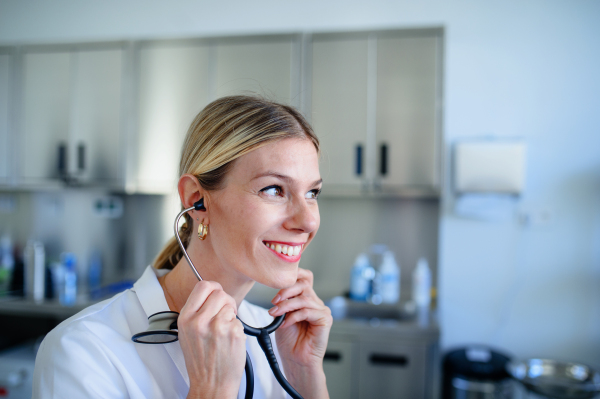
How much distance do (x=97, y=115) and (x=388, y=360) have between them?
7.18 feet

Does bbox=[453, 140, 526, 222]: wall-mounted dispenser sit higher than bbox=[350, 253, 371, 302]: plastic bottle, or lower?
higher

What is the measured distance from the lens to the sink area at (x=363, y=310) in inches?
92.7

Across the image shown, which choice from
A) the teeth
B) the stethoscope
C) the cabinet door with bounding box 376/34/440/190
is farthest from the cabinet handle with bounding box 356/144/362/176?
the stethoscope

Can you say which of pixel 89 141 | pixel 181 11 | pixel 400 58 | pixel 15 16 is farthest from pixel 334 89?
pixel 15 16

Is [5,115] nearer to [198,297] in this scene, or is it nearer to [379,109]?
[379,109]

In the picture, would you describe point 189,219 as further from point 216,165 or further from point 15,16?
point 15,16

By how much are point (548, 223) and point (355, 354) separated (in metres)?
1.41

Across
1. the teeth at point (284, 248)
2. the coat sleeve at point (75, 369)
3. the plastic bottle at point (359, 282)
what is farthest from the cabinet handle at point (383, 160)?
the coat sleeve at point (75, 369)

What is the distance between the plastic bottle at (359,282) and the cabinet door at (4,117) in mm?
2273

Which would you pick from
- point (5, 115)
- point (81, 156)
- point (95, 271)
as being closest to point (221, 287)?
point (81, 156)

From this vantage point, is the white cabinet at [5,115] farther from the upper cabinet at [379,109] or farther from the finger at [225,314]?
the finger at [225,314]

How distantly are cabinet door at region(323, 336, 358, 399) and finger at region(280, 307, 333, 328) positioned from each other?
3.82ft

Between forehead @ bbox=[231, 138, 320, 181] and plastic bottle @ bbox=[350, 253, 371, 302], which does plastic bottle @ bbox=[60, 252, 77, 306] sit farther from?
forehead @ bbox=[231, 138, 320, 181]

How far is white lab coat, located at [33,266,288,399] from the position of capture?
27.0 inches
